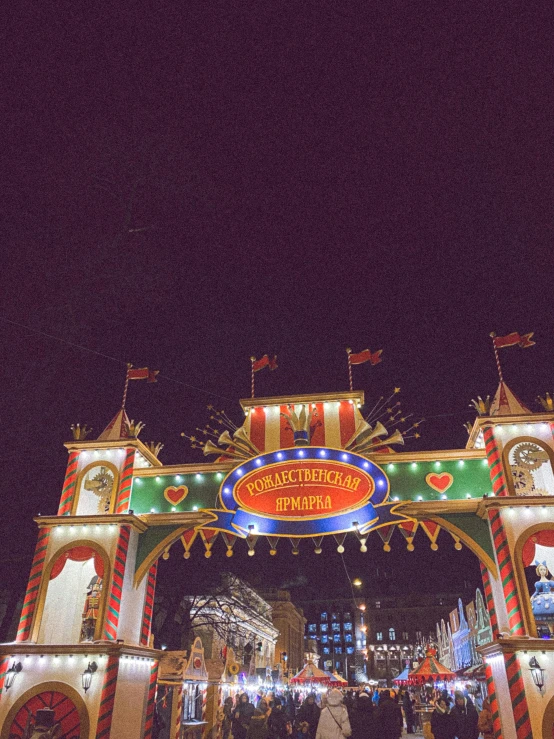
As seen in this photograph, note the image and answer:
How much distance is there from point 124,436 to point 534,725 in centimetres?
1128

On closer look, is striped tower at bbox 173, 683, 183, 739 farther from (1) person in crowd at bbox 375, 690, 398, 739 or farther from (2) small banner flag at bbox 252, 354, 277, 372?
(2) small banner flag at bbox 252, 354, 277, 372

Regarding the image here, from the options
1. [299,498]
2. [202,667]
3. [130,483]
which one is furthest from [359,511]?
[202,667]

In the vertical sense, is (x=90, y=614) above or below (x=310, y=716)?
above

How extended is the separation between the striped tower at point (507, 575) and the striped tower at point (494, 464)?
0.66 meters

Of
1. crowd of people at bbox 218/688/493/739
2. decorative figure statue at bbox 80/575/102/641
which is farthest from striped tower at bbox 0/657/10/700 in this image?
crowd of people at bbox 218/688/493/739

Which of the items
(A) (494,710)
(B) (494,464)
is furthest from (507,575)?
(A) (494,710)

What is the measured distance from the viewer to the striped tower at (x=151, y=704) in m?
12.7

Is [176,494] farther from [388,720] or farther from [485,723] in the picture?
[485,723]

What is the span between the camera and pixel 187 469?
13.9 m

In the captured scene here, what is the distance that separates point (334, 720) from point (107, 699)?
512 centimetres

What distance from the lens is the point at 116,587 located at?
12.2m

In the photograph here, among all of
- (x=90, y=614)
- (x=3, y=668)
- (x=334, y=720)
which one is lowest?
(x=334, y=720)

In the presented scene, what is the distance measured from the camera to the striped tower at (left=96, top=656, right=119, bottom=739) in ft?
35.7

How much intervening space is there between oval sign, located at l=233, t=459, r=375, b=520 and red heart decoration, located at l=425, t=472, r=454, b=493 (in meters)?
1.73
